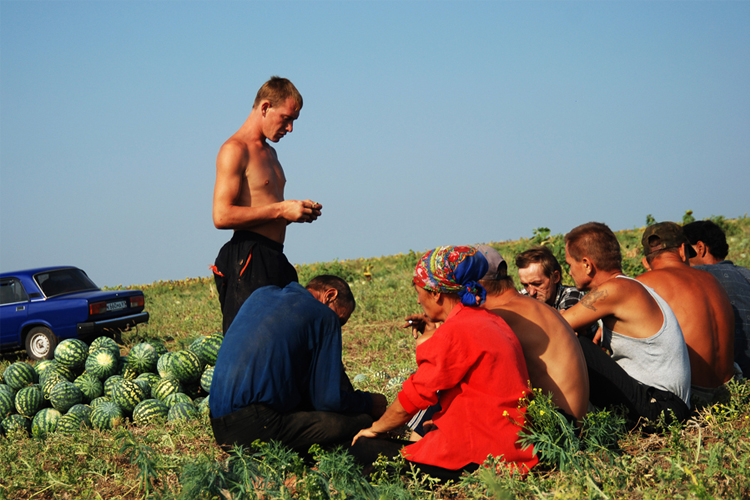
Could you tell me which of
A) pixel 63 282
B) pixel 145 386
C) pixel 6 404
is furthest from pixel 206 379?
pixel 63 282

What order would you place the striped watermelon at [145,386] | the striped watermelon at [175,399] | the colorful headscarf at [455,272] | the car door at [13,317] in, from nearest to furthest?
the colorful headscarf at [455,272]
the striped watermelon at [175,399]
the striped watermelon at [145,386]
the car door at [13,317]

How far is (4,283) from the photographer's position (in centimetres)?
1106

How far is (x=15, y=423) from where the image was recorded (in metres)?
5.46

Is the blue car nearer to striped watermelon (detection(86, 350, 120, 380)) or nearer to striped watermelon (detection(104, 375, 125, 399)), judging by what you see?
striped watermelon (detection(86, 350, 120, 380))

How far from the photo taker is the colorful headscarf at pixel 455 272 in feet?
9.84

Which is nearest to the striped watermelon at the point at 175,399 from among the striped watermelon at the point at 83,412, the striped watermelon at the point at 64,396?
the striped watermelon at the point at 83,412

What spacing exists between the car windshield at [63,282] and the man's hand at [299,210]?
27.7ft

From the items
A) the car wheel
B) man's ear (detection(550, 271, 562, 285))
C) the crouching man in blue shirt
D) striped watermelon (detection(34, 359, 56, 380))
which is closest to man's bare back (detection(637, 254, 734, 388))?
man's ear (detection(550, 271, 562, 285))

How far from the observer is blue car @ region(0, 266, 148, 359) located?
10.3 m

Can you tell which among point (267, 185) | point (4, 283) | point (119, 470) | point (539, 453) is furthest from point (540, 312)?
point (4, 283)

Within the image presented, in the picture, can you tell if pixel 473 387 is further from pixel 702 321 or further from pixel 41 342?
pixel 41 342

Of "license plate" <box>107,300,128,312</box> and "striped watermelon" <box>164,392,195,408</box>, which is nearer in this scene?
"striped watermelon" <box>164,392,195,408</box>

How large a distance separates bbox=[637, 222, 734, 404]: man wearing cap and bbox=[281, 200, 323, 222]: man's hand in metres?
2.46

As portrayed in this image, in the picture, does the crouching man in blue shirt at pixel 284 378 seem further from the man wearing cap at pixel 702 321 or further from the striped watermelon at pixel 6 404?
the striped watermelon at pixel 6 404
